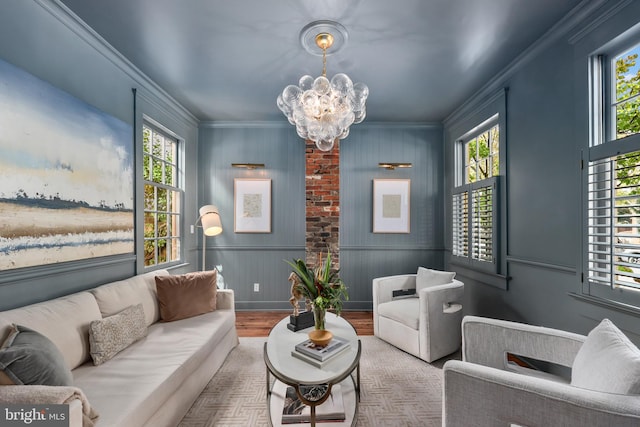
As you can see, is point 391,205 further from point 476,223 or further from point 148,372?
point 148,372

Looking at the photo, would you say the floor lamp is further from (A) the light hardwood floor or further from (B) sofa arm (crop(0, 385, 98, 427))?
(B) sofa arm (crop(0, 385, 98, 427))

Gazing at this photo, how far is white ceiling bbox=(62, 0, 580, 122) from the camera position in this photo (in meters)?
1.94

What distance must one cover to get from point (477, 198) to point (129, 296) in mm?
3615

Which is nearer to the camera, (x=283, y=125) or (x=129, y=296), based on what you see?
(x=129, y=296)

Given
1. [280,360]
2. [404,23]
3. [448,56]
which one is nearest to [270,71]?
[404,23]

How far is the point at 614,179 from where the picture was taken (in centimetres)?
174

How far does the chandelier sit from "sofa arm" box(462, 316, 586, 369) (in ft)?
5.55

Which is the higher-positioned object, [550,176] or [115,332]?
[550,176]

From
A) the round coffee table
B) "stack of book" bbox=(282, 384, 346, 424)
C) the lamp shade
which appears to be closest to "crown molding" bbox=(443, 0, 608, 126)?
the round coffee table

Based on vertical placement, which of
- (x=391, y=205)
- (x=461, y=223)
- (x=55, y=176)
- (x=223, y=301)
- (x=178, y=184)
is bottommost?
(x=223, y=301)

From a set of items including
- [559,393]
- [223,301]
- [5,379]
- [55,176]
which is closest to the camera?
[559,393]

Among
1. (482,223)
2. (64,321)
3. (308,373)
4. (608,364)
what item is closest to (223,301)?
(64,321)

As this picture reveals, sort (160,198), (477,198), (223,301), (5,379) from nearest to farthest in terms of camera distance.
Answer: (5,379), (223,301), (477,198), (160,198)

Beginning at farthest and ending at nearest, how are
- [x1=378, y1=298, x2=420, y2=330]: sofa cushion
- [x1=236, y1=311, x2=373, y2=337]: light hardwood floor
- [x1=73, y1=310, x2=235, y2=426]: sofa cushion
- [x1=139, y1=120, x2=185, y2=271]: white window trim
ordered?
[x1=236, y1=311, x2=373, y2=337]: light hardwood floor, [x1=139, y1=120, x2=185, y2=271]: white window trim, [x1=378, y1=298, x2=420, y2=330]: sofa cushion, [x1=73, y1=310, x2=235, y2=426]: sofa cushion
